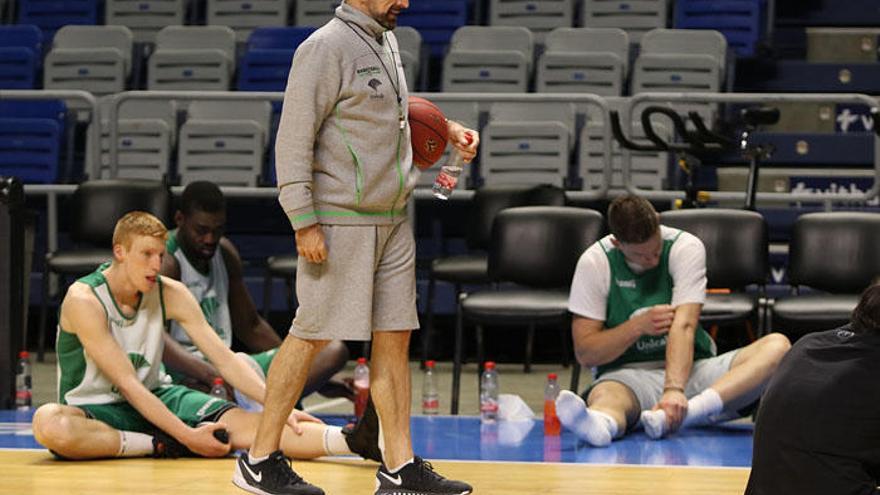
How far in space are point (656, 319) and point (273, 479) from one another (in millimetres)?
2279

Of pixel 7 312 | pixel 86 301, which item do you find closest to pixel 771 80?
pixel 7 312

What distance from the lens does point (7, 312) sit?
307 inches

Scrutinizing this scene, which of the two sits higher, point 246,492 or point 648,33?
point 648,33

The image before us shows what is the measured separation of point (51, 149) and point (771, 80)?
4.91m

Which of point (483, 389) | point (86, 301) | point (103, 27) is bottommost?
point (483, 389)

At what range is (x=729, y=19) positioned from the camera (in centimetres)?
1151

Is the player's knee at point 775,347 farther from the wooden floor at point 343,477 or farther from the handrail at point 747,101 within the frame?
the handrail at point 747,101

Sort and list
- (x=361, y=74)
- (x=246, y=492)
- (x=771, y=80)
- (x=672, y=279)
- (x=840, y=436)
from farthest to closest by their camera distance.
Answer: (x=771, y=80) → (x=672, y=279) → (x=246, y=492) → (x=361, y=74) → (x=840, y=436)

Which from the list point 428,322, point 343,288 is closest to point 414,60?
point 428,322

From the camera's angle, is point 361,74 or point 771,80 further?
point 771,80

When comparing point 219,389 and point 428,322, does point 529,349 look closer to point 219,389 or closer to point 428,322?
point 428,322

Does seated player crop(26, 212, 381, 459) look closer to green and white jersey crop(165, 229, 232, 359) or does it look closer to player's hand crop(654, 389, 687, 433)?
green and white jersey crop(165, 229, 232, 359)

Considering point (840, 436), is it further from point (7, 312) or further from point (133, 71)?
point (133, 71)

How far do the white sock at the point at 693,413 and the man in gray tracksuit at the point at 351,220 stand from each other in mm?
1768
